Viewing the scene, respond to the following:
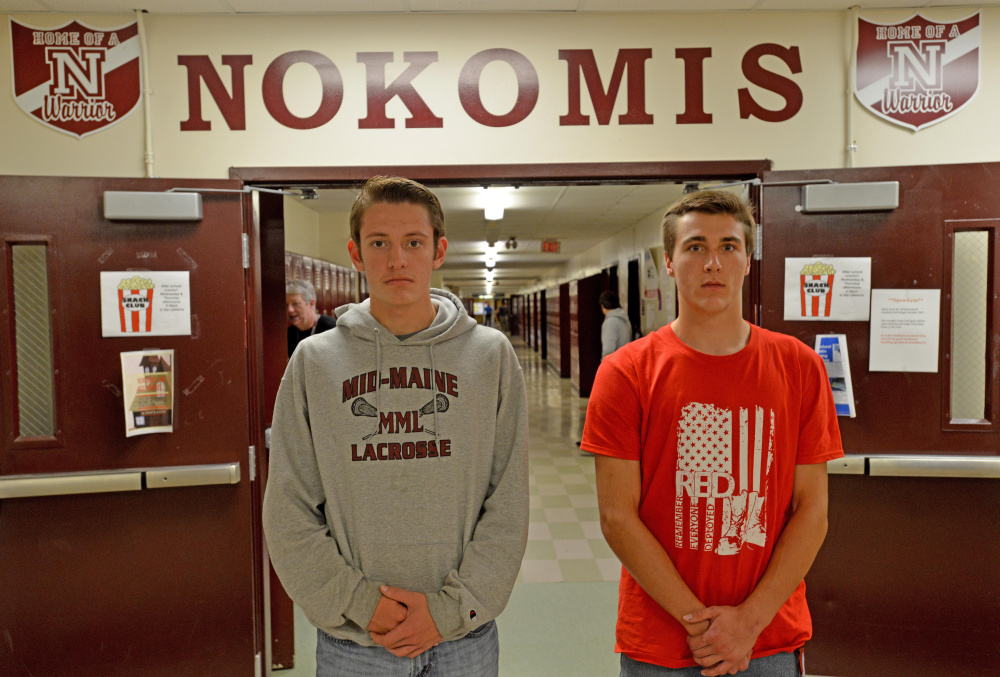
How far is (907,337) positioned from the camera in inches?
94.7

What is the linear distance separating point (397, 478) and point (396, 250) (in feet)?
1.64

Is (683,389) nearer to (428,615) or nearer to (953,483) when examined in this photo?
(428,615)

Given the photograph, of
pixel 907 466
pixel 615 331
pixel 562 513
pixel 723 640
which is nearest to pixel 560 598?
pixel 562 513

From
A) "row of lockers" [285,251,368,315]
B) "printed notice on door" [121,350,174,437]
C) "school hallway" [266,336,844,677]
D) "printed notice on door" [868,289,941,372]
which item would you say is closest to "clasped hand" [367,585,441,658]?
"printed notice on door" [121,350,174,437]

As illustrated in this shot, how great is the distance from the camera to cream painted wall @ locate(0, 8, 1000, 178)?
7.97ft

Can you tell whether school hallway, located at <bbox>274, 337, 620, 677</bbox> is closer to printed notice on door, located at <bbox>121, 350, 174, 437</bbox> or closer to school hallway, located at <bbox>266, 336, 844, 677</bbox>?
school hallway, located at <bbox>266, 336, 844, 677</bbox>

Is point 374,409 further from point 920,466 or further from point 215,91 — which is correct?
point 920,466

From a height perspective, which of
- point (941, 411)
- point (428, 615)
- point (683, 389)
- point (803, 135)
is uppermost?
point (803, 135)

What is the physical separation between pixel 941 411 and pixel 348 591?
2.36 metres

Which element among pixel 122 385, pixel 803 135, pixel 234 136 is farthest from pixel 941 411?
pixel 122 385

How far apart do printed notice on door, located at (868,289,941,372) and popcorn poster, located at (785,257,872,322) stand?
0.06m

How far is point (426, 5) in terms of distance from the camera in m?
2.38

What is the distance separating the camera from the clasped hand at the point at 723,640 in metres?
1.29

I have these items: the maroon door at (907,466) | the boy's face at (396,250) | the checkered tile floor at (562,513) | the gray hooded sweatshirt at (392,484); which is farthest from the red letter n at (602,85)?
the checkered tile floor at (562,513)
